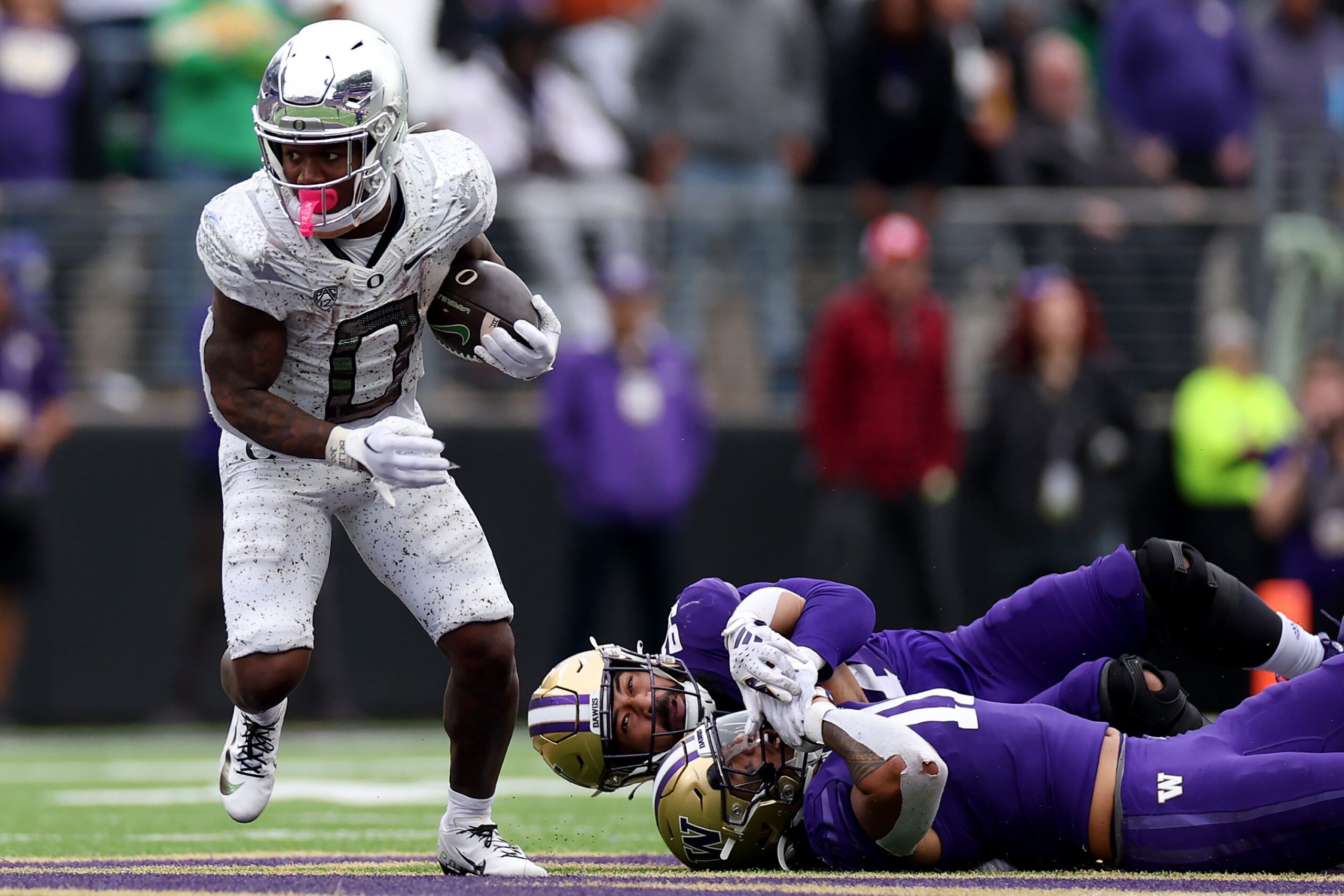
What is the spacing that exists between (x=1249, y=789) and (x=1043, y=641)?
784mm

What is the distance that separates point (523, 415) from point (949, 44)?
244 cm

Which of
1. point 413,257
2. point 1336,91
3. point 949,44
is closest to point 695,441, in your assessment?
point 949,44

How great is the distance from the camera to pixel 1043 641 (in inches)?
178

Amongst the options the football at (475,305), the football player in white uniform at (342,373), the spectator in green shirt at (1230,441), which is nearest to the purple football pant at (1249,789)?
the football player in white uniform at (342,373)

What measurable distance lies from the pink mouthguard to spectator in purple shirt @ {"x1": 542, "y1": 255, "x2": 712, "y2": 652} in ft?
14.0

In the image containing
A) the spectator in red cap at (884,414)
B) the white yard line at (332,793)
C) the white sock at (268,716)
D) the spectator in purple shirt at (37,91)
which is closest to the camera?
the white sock at (268,716)

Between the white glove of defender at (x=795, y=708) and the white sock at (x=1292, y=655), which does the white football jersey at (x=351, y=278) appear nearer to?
the white glove of defender at (x=795, y=708)

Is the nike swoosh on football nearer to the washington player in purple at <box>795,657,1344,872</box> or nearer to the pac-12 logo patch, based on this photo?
the washington player in purple at <box>795,657,1344,872</box>

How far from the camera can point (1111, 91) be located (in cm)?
956

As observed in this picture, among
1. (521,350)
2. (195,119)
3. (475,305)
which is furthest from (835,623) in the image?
(195,119)

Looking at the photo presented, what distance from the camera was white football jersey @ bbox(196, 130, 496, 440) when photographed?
163 inches

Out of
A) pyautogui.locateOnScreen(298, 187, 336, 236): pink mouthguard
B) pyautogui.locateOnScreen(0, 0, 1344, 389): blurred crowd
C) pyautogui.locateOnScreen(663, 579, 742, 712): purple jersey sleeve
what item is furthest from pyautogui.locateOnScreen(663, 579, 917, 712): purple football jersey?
pyautogui.locateOnScreen(0, 0, 1344, 389): blurred crowd

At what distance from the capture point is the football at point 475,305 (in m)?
4.35

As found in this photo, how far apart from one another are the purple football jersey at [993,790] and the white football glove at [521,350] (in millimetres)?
954
